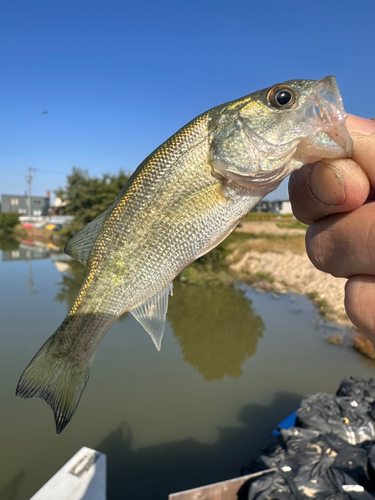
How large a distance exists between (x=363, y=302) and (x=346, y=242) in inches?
12.9

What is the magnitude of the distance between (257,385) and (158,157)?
1028 cm

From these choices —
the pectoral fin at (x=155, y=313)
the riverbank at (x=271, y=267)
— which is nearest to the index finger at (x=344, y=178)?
the pectoral fin at (x=155, y=313)

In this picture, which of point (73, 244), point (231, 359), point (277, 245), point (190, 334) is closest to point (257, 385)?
point (231, 359)

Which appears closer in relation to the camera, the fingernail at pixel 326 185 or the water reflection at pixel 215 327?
the fingernail at pixel 326 185

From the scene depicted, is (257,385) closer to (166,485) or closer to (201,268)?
(166,485)

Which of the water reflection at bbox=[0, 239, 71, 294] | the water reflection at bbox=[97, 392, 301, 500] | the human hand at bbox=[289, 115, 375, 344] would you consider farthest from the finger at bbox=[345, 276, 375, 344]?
the water reflection at bbox=[0, 239, 71, 294]

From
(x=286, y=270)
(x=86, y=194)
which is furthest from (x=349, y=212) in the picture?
(x=86, y=194)

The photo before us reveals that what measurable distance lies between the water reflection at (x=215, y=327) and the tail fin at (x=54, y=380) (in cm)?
1005

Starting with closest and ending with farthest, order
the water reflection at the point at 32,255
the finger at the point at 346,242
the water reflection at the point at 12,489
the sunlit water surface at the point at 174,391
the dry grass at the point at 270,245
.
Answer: the finger at the point at 346,242
the water reflection at the point at 12,489
the sunlit water surface at the point at 174,391
the dry grass at the point at 270,245
the water reflection at the point at 32,255

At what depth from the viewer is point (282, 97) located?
180 cm

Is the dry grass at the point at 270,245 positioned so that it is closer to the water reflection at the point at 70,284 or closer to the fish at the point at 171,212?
the water reflection at the point at 70,284

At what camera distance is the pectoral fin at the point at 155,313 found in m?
1.99

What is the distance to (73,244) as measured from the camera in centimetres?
211

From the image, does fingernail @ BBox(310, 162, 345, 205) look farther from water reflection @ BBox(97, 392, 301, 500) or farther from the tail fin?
water reflection @ BBox(97, 392, 301, 500)
